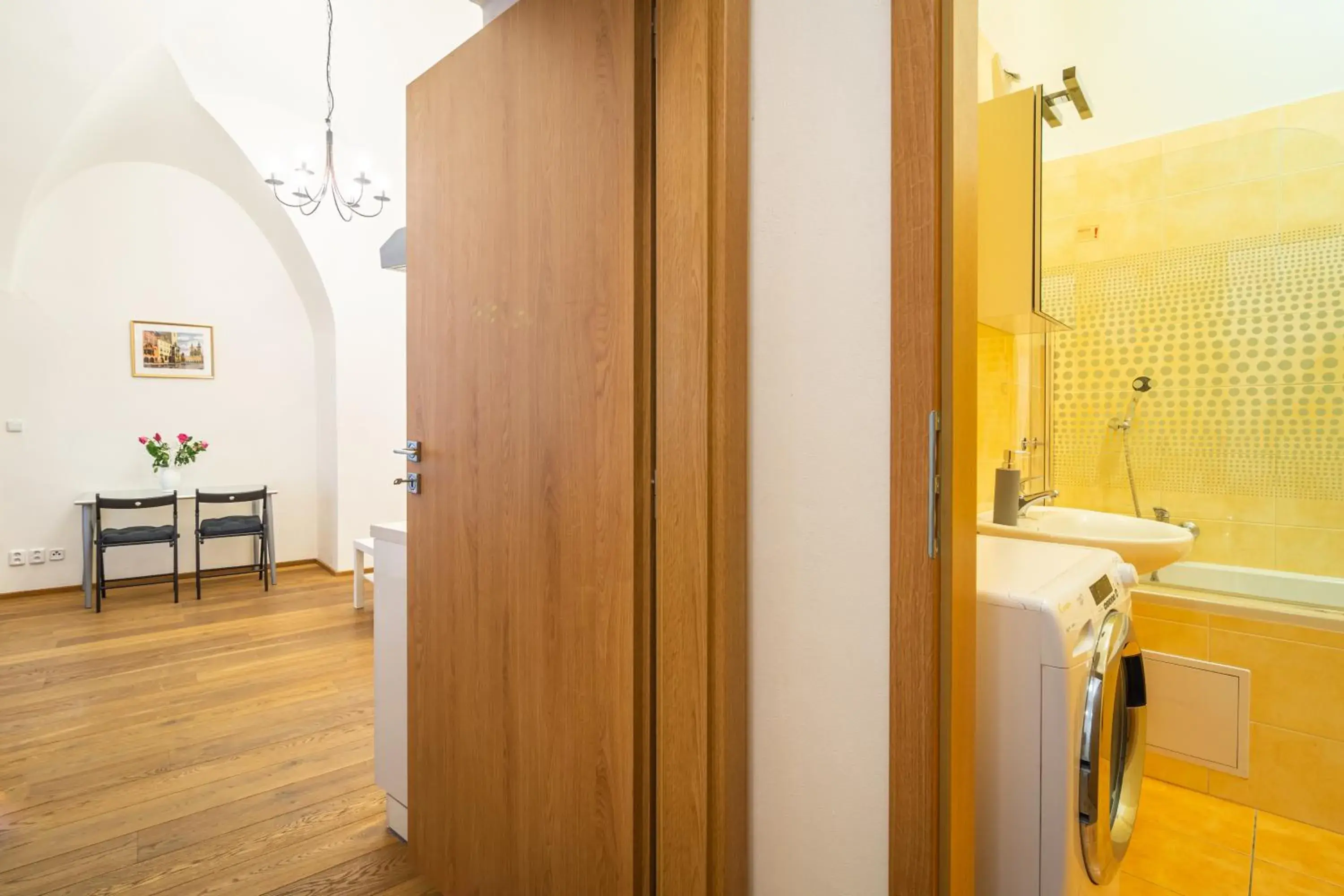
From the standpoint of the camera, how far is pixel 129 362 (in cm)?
482

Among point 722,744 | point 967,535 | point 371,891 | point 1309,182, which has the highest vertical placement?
point 1309,182

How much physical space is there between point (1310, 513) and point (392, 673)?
3210mm

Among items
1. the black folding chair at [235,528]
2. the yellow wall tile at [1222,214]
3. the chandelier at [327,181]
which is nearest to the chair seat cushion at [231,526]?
the black folding chair at [235,528]

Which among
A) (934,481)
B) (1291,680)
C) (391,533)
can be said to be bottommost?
(1291,680)

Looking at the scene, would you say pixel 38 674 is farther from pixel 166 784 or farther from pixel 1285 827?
pixel 1285 827

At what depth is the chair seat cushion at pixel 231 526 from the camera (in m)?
4.60

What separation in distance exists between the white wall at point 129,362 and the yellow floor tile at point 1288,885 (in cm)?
598

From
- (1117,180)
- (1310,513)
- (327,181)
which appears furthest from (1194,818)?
(327,181)

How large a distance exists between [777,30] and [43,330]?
562 cm

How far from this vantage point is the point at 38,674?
315 centimetres

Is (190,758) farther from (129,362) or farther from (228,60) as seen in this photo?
(228,60)

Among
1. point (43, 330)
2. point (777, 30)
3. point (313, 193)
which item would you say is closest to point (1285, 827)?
point (777, 30)

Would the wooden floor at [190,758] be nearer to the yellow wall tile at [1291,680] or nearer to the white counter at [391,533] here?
the white counter at [391,533]

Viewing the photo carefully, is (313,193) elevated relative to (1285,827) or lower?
elevated
